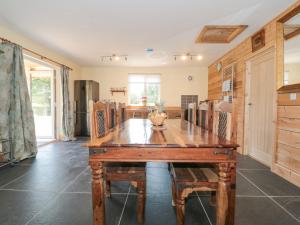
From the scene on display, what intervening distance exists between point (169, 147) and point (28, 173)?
2.47 metres

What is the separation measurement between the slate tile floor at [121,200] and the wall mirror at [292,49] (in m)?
1.37

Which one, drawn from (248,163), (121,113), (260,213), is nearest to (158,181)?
(260,213)

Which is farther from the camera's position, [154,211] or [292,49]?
[292,49]

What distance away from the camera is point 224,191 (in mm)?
1321

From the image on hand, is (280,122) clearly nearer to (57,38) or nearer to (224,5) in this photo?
(224,5)

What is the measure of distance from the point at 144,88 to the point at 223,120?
5.29m

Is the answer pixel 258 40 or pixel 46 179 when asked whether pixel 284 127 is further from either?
pixel 46 179

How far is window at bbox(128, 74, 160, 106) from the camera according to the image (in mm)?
6762

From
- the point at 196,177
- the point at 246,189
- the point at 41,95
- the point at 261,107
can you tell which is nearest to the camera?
the point at 196,177

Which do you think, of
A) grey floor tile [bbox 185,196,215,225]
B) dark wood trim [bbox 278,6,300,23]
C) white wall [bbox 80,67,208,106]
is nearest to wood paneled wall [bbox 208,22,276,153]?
dark wood trim [bbox 278,6,300,23]

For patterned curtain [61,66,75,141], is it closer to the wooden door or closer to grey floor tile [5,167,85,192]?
grey floor tile [5,167,85,192]

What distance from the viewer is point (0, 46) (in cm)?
307

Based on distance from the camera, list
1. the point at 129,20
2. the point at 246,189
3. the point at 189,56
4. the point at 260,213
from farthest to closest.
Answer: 1. the point at 189,56
2. the point at 129,20
3. the point at 246,189
4. the point at 260,213

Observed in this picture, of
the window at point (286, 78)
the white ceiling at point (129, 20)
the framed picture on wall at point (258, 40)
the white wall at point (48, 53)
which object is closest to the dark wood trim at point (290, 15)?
the white ceiling at point (129, 20)
